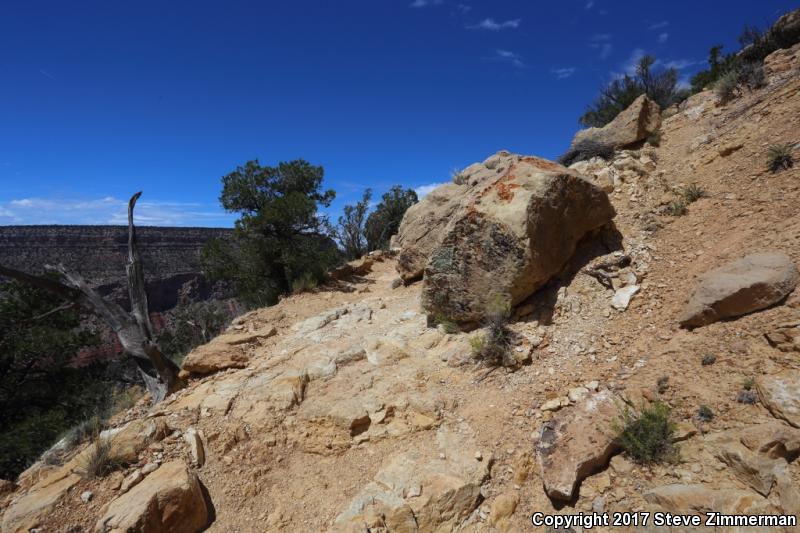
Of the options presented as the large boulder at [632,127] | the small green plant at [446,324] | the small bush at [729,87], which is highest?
the small bush at [729,87]

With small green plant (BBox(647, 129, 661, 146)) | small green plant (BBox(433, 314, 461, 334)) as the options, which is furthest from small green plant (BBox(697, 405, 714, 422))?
small green plant (BBox(647, 129, 661, 146))

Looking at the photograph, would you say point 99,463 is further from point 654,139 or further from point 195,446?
point 654,139

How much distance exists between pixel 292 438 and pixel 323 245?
29.2 ft

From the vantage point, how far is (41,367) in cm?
988

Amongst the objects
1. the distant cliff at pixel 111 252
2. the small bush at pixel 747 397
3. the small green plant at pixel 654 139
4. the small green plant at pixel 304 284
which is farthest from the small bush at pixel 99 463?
the distant cliff at pixel 111 252

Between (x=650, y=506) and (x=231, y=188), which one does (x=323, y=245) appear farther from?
(x=650, y=506)

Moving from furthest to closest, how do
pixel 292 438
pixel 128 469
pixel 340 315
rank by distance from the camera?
pixel 340 315 < pixel 292 438 < pixel 128 469

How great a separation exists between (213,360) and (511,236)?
4.77m

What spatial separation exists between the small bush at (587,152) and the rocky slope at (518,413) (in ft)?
6.30

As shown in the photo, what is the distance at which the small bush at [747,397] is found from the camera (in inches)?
118

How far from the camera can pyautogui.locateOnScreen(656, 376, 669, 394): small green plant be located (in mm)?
3477

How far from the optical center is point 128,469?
12.6 ft

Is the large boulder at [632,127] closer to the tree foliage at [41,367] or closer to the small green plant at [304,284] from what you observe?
the small green plant at [304,284]

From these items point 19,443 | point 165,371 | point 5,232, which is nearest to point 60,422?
point 19,443
